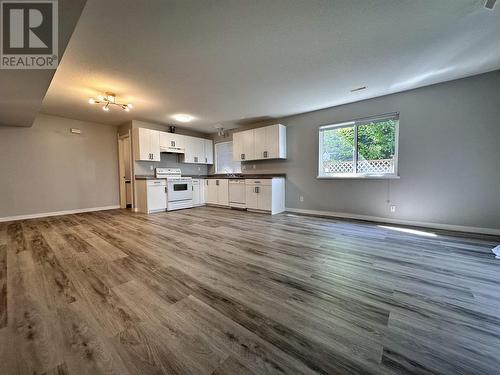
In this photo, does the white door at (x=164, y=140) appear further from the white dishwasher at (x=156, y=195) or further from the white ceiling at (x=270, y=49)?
the white ceiling at (x=270, y=49)

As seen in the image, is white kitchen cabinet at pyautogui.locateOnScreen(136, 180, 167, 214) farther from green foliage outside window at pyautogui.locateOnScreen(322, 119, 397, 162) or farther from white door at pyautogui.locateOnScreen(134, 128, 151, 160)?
green foliage outside window at pyautogui.locateOnScreen(322, 119, 397, 162)

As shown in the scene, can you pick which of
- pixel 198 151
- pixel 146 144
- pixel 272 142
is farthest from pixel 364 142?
pixel 146 144

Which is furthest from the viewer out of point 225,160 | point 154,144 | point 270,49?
point 225,160

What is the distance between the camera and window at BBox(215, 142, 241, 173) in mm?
6530

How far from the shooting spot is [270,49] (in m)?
2.34

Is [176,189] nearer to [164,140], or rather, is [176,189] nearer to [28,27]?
[164,140]

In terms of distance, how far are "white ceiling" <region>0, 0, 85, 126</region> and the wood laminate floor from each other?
2113 millimetres

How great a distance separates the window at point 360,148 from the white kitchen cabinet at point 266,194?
108cm

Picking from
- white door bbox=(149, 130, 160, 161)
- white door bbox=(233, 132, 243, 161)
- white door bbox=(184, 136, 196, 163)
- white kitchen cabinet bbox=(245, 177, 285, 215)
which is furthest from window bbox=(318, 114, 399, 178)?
white door bbox=(149, 130, 160, 161)

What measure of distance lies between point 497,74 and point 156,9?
4.64m

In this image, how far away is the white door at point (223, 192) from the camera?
578cm

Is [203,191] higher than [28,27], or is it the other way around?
Result: [28,27]

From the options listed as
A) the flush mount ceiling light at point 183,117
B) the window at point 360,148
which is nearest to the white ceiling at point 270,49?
the window at point 360,148

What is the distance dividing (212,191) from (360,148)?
13.8ft
